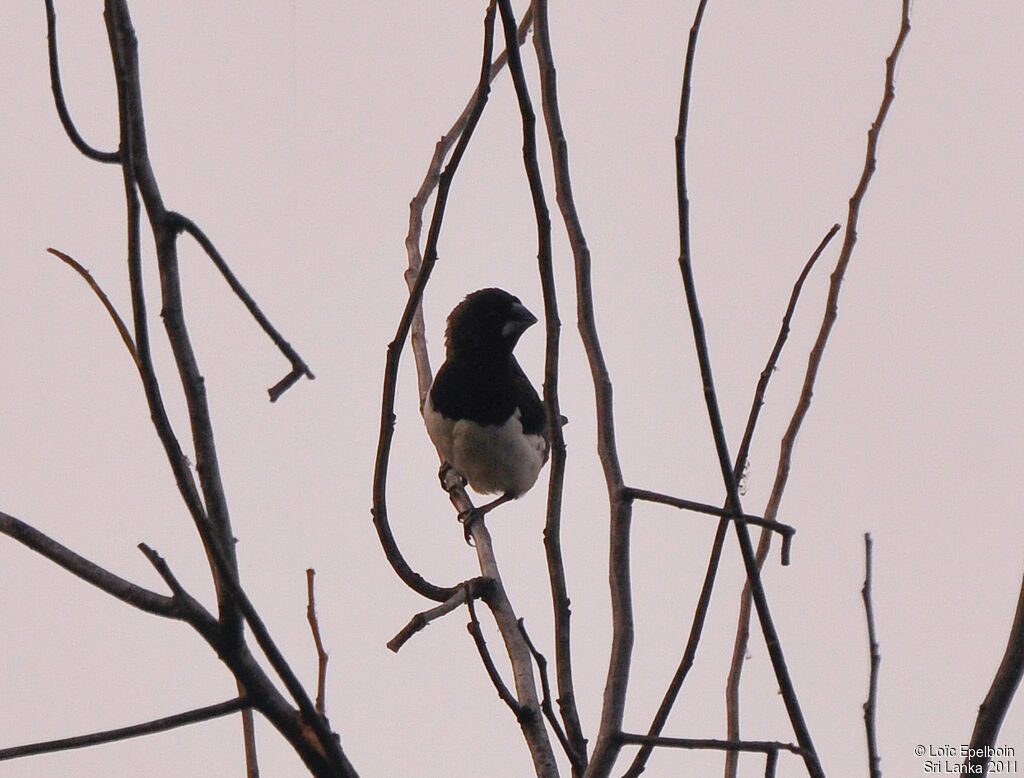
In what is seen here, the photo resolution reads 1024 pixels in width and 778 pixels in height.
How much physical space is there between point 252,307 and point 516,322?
4.58 metres

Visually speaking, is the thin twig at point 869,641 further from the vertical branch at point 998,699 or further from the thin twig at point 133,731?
the thin twig at point 133,731

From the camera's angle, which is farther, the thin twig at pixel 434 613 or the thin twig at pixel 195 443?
the thin twig at pixel 434 613

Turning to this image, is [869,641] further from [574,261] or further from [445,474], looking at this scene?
[445,474]

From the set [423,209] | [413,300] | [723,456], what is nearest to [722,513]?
[723,456]

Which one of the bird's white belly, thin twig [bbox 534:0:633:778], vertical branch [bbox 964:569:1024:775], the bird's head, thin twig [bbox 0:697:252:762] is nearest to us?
thin twig [bbox 0:697:252:762]

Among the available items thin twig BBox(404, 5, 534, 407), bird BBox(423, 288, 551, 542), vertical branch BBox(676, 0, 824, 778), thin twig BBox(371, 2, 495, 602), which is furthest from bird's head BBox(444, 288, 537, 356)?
vertical branch BBox(676, 0, 824, 778)

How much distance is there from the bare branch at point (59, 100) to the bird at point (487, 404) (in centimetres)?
410

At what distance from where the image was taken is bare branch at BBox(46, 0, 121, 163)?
1500mm

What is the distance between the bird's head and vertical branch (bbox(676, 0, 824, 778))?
416 centimetres

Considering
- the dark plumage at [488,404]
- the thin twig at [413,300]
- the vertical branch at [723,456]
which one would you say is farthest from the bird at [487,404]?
the vertical branch at [723,456]

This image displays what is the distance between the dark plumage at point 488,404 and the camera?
18.6 feet

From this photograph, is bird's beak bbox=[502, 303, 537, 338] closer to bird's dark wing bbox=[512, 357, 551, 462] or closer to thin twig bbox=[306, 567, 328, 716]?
bird's dark wing bbox=[512, 357, 551, 462]

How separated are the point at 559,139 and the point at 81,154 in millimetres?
661

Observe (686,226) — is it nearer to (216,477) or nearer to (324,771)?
(216,477)
